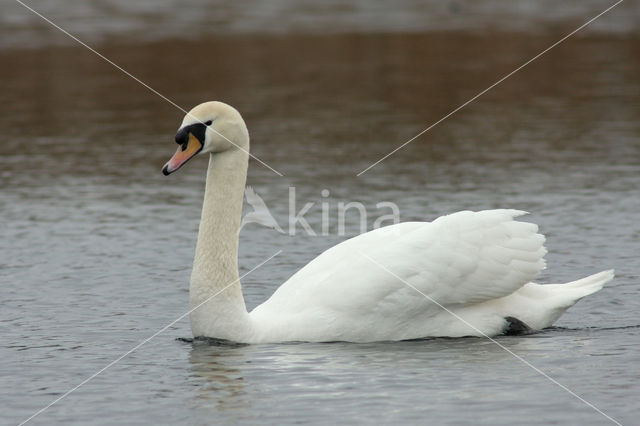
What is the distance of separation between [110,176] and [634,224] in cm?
730

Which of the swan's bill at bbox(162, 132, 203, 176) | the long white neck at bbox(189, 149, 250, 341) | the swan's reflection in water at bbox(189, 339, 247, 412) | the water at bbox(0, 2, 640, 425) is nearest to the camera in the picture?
the swan's reflection in water at bbox(189, 339, 247, 412)

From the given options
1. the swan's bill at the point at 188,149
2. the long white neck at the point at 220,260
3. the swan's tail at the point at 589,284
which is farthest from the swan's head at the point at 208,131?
the swan's tail at the point at 589,284

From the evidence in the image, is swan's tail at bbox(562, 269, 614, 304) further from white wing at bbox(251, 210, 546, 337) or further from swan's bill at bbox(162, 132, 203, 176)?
swan's bill at bbox(162, 132, 203, 176)

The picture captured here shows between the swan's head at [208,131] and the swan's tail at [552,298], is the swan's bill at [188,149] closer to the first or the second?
the swan's head at [208,131]

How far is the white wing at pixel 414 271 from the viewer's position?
969 cm

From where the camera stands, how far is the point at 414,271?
975 centimetres

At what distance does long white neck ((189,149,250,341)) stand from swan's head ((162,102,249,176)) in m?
0.15

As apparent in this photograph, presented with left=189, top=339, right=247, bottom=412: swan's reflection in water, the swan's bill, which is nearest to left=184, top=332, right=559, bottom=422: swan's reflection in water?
left=189, top=339, right=247, bottom=412: swan's reflection in water

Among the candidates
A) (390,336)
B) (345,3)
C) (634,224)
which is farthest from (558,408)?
(345,3)

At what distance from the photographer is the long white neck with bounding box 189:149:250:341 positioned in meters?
9.77

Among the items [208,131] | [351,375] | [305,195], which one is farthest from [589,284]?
[305,195]

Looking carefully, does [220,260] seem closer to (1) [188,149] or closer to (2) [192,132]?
(1) [188,149]

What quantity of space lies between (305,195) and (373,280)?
627 centimetres

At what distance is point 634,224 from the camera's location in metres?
13.7
